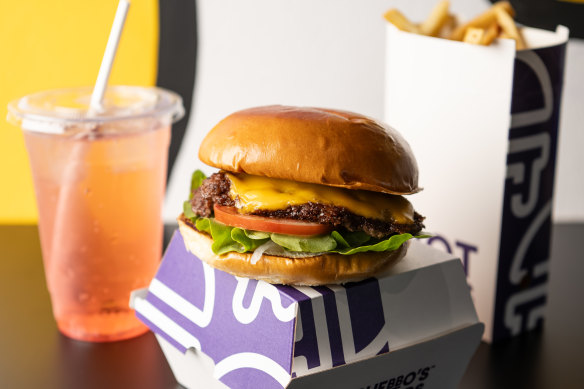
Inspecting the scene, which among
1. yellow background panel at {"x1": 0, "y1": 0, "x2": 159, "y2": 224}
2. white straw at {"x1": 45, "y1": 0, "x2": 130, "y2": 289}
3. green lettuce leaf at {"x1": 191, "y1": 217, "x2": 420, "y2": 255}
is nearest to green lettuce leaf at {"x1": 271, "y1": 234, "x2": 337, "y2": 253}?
green lettuce leaf at {"x1": 191, "y1": 217, "x2": 420, "y2": 255}

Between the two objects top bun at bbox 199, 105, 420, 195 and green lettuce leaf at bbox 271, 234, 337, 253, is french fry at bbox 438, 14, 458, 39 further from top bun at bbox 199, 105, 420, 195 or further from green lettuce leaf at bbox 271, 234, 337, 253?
green lettuce leaf at bbox 271, 234, 337, 253

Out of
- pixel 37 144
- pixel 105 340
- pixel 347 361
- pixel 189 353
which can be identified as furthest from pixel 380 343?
pixel 37 144

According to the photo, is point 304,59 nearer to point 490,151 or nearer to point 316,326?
point 490,151

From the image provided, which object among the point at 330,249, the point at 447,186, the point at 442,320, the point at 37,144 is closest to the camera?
the point at 330,249

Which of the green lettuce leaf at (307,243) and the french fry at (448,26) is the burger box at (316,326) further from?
the french fry at (448,26)

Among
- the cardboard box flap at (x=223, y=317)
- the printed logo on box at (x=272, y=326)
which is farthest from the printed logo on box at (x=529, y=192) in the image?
the cardboard box flap at (x=223, y=317)

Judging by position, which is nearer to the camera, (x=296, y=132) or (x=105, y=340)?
(x=296, y=132)

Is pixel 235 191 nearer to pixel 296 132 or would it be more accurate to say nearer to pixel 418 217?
pixel 296 132

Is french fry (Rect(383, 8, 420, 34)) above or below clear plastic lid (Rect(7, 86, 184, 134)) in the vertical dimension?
above
